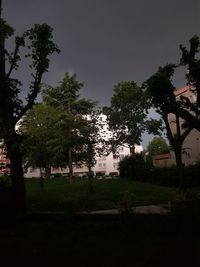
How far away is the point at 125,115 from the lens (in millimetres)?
58625

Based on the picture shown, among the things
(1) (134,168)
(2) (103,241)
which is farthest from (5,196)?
(1) (134,168)

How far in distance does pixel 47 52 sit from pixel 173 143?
756 cm

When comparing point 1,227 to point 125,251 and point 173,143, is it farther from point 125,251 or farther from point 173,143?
point 173,143

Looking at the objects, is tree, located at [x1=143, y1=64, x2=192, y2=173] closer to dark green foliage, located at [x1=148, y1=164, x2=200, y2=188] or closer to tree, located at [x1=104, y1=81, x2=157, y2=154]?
dark green foliage, located at [x1=148, y1=164, x2=200, y2=188]

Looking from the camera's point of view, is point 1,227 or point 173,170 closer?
point 1,227

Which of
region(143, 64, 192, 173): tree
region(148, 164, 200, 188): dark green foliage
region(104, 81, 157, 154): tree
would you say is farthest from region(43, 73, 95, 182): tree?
region(143, 64, 192, 173): tree

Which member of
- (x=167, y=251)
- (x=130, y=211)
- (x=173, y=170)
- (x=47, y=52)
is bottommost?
(x=167, y=251)

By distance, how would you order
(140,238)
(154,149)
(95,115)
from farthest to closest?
(154,149), (95,115), (140,238)

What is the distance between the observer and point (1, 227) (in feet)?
40.8

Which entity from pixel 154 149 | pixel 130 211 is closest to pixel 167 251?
pixel 130 211

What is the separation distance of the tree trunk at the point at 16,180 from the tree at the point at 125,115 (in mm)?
42022

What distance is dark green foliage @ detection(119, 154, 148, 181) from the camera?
41.7 metres

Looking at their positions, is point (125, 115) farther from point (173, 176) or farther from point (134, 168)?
point (173, 176)

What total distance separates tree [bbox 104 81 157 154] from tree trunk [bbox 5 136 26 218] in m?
42.0
